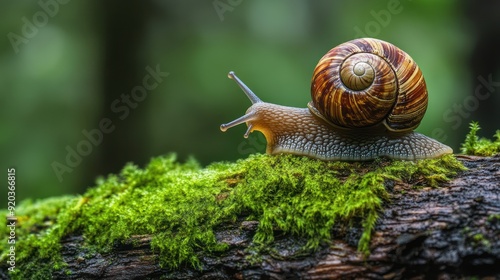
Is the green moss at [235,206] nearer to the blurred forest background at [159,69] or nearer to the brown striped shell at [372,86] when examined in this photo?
the brown striped shell at [372,86]

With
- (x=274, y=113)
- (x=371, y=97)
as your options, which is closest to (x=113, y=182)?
(x=274, y=113)

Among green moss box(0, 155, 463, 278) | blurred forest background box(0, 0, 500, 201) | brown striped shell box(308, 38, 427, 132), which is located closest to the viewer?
green moss box(0, 155, 463, 278)

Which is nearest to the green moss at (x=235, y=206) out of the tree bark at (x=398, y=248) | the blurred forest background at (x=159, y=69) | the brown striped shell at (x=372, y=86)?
the tree bark at (x=398, y=248)

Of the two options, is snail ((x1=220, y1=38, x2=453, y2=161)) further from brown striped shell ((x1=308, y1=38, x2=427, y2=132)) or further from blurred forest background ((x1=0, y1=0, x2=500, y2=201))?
blurred forest background ((x1=0, y1=0, x2=500, y2=201))

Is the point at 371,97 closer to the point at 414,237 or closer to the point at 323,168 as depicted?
the point at 323,168

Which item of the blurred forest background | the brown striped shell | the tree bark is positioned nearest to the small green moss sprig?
the tree bark

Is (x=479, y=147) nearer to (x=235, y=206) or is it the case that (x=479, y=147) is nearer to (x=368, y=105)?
(x=368, y=105)
